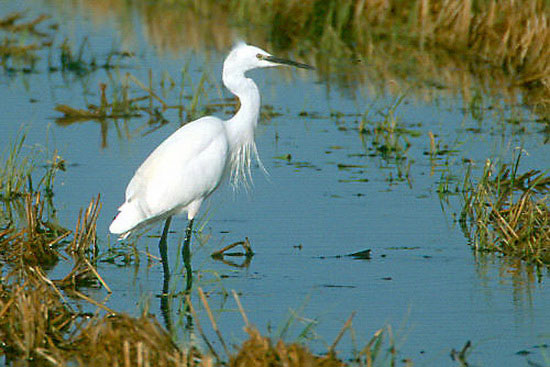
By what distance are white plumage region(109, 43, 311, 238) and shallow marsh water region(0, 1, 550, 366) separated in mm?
313

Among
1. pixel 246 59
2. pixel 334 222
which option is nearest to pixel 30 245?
pixel 246 59

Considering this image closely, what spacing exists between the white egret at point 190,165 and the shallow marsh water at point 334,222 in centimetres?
30

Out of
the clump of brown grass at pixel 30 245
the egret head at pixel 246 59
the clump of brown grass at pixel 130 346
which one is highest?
the egret head at pixel 246 59

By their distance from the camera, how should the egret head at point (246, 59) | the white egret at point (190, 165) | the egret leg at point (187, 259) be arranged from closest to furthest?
the egret leg at point (187, 259) < the white egret at point (190, 165) < the egret head at point (246, 59)

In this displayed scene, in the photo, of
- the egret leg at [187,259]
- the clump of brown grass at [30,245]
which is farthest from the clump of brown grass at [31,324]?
the egret leg at [187,259]

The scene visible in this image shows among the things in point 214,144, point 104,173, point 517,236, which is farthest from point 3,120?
point 517,236

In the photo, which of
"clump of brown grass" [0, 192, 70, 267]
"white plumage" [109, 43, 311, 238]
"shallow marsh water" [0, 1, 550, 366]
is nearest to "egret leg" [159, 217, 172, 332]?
"shallow marsh water" [0, 1, 550, 366]

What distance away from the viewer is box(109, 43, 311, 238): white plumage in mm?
5762

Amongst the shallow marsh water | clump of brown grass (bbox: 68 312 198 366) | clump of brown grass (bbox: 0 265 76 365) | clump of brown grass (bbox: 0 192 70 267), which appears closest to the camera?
clump of brown grass (bbox: 68 312 198 366)

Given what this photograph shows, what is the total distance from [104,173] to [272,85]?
4.06 metres

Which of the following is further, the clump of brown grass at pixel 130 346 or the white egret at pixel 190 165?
the white egret at pixel 190 165

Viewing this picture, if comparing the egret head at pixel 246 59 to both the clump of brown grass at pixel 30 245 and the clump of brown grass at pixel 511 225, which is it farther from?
the clump of brown grass at pixel 511 225

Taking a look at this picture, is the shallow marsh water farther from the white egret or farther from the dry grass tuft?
the dry grass tuft

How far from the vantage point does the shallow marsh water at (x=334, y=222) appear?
4883 mm
